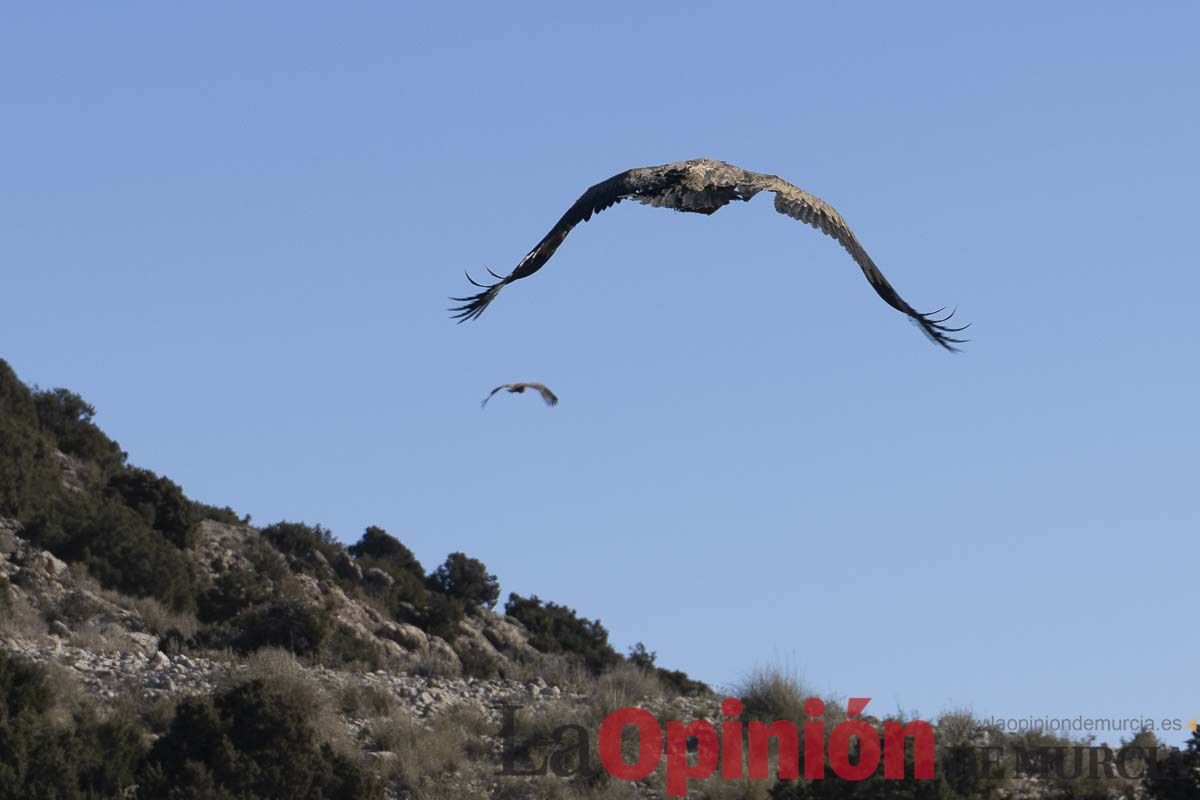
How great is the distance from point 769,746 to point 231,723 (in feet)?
22.2

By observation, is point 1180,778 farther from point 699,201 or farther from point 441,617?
point 441,617

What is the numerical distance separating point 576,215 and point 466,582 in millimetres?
21113

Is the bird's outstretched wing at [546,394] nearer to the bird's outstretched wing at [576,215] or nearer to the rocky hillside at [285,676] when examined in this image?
the rocky hillside at [285,676]

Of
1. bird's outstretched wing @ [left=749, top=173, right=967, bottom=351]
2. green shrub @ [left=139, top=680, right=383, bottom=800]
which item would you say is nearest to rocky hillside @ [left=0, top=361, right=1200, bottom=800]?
green shrub @ [left=139, top=680, right=383, bottom=800]

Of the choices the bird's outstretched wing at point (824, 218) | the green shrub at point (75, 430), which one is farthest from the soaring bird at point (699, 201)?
the green shrub at point (75, 430)

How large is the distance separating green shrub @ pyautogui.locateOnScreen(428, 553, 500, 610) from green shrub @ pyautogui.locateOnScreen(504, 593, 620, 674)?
62cm

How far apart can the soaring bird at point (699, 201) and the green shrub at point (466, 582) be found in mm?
20747

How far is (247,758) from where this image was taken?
2339cm

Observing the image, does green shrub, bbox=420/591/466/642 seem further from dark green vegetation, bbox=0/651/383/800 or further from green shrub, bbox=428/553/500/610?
dark green vegetation, bbox=0/651/383/800

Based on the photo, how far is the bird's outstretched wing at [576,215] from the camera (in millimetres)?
17281

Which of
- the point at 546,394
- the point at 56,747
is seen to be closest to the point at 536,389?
the point at 546,394

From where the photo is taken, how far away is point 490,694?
2859 cm

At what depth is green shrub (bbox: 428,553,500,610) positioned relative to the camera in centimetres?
3806

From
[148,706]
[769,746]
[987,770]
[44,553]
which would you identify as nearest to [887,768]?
[987,770]
